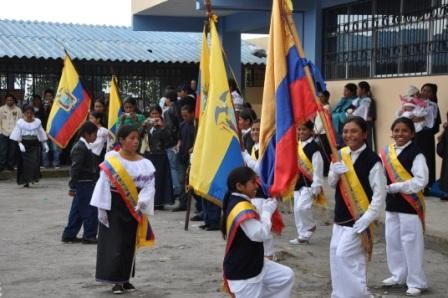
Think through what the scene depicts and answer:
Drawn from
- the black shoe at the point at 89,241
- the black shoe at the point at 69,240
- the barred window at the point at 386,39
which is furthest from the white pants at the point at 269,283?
the barred window at the point at 386,39

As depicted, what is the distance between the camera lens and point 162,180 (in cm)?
1139

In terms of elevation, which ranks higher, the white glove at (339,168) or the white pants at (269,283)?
the white glove at (339,168)

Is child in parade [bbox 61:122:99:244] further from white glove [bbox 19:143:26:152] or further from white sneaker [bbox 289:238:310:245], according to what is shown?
white glove [bbox 19:143:26:152]

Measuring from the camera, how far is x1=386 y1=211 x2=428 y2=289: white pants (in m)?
6.38

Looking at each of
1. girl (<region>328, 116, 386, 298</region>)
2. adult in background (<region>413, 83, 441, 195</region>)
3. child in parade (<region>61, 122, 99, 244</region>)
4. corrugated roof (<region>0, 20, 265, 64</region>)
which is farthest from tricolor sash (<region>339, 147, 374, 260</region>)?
corrugated roof (<region>0, 20, 265, 64</region>)

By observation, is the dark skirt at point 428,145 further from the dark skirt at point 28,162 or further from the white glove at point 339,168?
the dark skirt at point 28,162

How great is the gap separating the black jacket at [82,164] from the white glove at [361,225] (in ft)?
13.1

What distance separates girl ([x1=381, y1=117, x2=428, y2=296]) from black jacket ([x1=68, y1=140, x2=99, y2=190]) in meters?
3.67

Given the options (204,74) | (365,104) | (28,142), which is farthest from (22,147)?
(365,104)

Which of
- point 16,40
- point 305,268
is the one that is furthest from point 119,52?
point 305,268

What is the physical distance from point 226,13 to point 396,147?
11840 millimetres

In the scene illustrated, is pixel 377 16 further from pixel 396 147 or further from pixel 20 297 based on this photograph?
pixel 20 297

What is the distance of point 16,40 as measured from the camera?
60.5ft

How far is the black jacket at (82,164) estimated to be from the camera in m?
8.68
